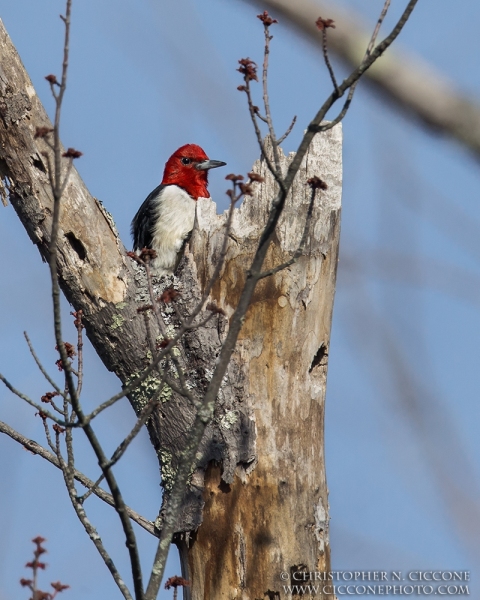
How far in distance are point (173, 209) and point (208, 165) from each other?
1.09 metres

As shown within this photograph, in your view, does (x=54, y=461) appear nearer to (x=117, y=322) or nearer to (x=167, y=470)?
(x=167, y=470)

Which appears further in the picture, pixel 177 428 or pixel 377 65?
pixel 177 428

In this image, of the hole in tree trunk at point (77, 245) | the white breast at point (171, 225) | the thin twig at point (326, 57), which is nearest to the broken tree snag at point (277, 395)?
the hole in tree trunk at point (77, 245)

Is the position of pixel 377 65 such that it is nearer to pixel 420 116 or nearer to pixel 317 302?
pixel 420 116

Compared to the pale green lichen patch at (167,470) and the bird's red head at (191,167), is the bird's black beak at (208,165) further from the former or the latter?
the pale green lichen patch at (167,470)

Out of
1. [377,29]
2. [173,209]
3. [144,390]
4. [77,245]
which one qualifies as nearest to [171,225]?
[173,209]

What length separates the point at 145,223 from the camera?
5500mm

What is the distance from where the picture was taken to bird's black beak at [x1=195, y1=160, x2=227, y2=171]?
636 cm

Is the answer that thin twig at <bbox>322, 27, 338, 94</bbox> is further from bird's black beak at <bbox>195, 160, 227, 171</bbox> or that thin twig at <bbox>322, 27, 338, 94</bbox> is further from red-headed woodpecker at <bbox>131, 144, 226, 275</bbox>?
bird's black beak at <bbox>195, 160, 227, 171</bbox>

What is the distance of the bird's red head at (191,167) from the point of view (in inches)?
A: 250

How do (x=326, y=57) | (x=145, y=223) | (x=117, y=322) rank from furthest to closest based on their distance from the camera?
(x=145, y=223) → (x=117, y=322) → (x=326, y=57)

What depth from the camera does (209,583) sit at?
348 cm

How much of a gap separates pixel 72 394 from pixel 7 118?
1.79 m

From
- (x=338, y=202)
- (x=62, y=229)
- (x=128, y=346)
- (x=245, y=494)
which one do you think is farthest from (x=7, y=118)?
(x=245, y=494)
